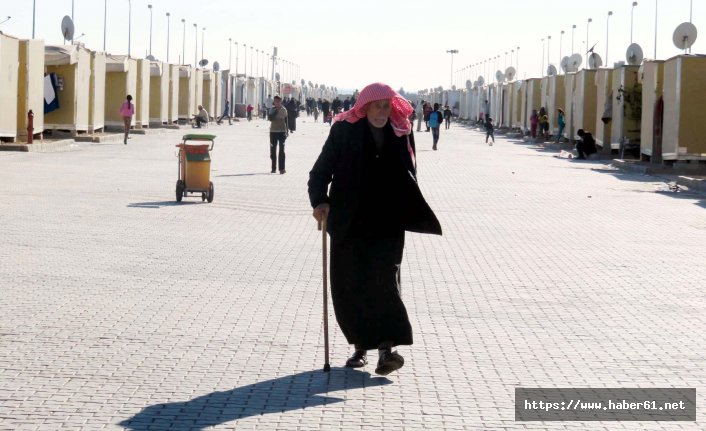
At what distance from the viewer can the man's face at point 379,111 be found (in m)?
7.27

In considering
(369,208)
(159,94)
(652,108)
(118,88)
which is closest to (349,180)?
(369,208)

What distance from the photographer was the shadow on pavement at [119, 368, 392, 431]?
5926 mm

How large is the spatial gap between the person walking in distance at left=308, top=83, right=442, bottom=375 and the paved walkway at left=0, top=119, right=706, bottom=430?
35cm

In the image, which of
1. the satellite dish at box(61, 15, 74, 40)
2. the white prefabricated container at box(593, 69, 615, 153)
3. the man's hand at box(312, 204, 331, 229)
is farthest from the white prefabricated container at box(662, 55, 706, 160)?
the satellite dish at box(61, 15, 74, 40)

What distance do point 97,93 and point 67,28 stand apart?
7.58 m

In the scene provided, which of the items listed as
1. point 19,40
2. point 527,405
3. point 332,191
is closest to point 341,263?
point 332,191

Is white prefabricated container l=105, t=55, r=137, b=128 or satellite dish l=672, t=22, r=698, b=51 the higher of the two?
satellite dish l=672, t=22, r=698, b=51

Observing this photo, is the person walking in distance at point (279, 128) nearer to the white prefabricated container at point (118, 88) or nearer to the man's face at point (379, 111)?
the man's face at point (379, 111)

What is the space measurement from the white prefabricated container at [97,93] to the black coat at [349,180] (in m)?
34.4

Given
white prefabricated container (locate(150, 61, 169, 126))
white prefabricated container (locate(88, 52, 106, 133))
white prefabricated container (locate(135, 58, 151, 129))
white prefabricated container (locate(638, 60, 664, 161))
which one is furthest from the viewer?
white prefabricated container (locate(150, 61, 169, 126))

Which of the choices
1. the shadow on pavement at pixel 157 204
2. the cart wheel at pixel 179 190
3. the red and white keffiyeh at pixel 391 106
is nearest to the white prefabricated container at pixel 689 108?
the shadow on pavement at pixel 157 204

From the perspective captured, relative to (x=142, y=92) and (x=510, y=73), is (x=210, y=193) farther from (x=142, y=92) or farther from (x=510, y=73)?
(x=510, y=73)

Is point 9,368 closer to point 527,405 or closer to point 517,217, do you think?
point 527,405

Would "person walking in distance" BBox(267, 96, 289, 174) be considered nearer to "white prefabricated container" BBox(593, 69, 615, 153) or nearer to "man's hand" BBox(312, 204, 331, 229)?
"white prefabricated container" BBox(593, 69, 615, 153)
